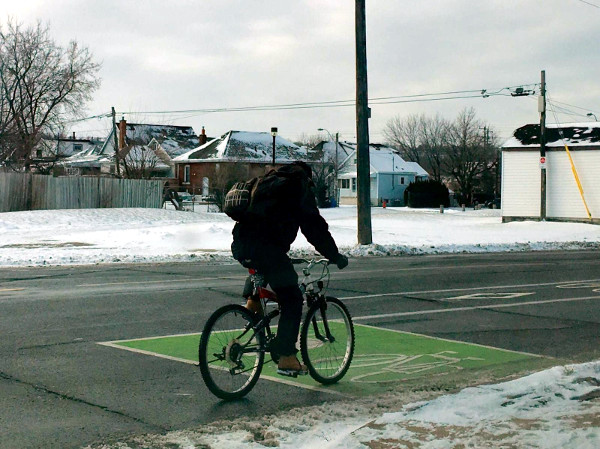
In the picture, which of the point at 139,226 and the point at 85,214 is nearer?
the point at 139,226

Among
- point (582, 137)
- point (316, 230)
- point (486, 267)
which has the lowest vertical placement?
point (486, 267)

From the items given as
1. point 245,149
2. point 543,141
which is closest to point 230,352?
point 543,141

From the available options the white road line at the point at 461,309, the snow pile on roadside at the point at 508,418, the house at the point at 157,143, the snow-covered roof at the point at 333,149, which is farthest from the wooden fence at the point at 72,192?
the snow-covered roof at the point at 333,149

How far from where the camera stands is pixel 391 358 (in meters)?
8.35

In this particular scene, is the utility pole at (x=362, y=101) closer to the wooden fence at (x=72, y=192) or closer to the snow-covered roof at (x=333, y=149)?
the wooden fence at (x=72, y=192)

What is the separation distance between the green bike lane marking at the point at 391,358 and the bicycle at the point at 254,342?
331 mm

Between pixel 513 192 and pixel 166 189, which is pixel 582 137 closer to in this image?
pixel 513 192

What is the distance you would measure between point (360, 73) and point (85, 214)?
1774 centimetres

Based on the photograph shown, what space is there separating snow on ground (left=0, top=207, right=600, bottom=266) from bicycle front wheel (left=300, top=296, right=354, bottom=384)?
42.0 ft

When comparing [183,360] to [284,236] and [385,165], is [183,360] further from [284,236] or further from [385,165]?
[385,165]

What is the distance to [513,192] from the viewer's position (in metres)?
43.8

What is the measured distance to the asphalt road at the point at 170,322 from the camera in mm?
6188

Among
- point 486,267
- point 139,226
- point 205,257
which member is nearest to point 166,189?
point 139,226

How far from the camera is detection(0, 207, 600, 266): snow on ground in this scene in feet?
68.7
